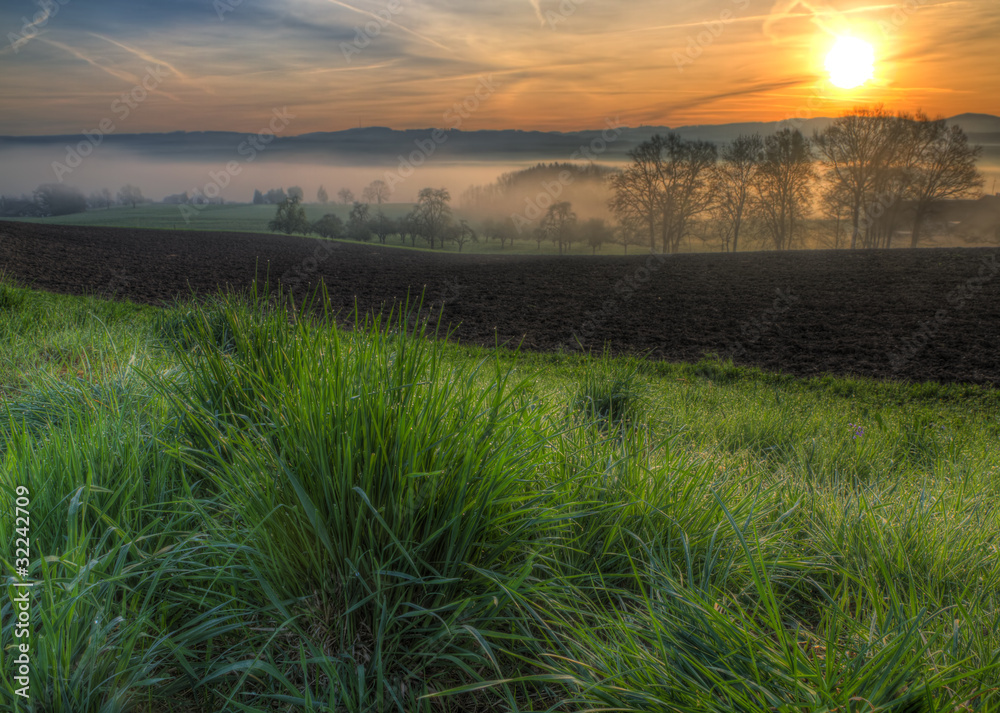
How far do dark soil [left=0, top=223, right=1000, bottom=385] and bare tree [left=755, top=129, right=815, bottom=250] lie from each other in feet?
66.3

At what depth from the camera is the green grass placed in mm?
1677

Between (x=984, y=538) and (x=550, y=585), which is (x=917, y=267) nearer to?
(x=984, y=538)

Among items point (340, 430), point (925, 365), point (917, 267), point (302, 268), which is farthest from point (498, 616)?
point (302, 268)

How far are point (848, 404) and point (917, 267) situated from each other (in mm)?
20588

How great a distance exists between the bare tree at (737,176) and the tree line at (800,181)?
9cm

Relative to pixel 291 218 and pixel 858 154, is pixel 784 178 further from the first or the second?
pixel 291 218

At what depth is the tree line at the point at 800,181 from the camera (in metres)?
40.6

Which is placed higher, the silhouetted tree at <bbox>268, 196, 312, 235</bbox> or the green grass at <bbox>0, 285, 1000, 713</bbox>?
the silhouetted tree at <bbox>268, 196, 312, 235</bbox>

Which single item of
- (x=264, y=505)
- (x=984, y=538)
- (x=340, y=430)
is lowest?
(x=984, y=538)

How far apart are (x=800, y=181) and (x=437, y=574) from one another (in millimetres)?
55618

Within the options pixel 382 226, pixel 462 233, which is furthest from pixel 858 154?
pixel 382 226

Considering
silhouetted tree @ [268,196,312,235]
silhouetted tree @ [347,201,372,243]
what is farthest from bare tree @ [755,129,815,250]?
silhouetted tree @ [268,196,312,235]

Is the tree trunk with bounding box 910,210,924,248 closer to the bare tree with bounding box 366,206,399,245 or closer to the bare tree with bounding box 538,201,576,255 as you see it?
the bare tree with bounding box 538,201,576,255

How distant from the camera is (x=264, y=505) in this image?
2080mm
